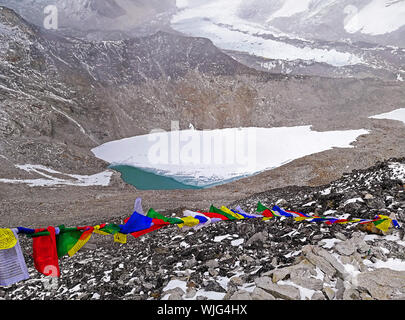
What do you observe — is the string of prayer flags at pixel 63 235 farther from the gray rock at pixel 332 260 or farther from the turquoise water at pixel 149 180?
the turquoise water at pixel 149 180

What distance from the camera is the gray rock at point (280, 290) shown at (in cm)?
333

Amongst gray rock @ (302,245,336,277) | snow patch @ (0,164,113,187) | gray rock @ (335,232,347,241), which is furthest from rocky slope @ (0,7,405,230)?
gray rock @ (302,245,336,277)

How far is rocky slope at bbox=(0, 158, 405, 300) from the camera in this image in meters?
3.60

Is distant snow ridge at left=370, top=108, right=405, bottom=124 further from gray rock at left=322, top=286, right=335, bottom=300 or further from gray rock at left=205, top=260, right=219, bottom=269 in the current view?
gray rock at left=322, top=286, right=335, bottom=300

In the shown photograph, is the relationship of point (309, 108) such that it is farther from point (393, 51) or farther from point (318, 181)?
point (393, 51)

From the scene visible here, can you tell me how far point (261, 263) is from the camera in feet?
15.1

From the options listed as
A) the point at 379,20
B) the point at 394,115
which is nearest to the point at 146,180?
the point at 394,115

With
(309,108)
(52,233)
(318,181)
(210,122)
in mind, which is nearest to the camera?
(52,233)

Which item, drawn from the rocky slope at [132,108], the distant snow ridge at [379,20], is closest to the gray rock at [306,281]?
the rocky slope at [132,108]

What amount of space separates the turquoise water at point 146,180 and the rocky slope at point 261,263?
15.5 m

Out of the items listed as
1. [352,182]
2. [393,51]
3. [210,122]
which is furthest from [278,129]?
[393,51]

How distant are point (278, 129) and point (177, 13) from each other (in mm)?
120288

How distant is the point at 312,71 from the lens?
208 ft

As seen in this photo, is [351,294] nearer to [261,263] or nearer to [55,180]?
[261,263]
